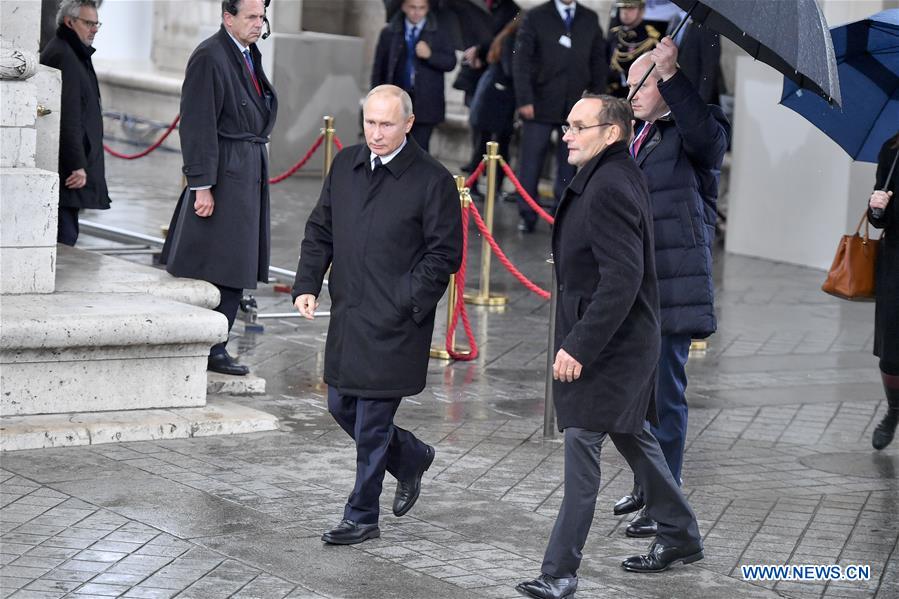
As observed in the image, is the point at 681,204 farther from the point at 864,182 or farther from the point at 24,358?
the point at 864,182

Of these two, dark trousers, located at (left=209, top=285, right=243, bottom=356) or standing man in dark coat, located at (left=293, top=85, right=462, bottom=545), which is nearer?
standing man in dark coat, located at (left=293, top=85, right=462, bottom=545)

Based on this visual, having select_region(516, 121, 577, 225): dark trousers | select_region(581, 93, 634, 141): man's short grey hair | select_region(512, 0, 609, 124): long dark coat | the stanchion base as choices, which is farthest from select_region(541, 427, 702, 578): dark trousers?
select_region(516, 121, 577, 225): dark trousers

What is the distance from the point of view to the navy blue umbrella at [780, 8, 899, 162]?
7023 mm

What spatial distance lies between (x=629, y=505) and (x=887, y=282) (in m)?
2.07

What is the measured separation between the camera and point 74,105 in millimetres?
9234

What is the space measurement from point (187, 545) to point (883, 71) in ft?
12.3

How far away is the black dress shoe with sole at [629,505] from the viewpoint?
6.36 metres

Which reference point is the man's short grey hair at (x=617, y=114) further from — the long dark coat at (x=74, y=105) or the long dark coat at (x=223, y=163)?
the long dark coat at (x=74, y=105)

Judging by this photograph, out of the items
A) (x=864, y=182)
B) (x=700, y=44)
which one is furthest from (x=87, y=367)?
(x=864, y=182)

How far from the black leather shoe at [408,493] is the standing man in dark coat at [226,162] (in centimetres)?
231

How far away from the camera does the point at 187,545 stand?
567 centimetres

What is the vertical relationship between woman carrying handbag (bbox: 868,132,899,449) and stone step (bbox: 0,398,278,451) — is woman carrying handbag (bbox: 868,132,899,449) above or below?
above

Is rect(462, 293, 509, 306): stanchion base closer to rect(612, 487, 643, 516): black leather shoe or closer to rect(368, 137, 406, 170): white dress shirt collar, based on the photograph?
rect(612, 487, 643, 516): black leather shoe

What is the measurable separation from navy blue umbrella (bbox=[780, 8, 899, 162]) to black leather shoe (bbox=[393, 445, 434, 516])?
220 cm
